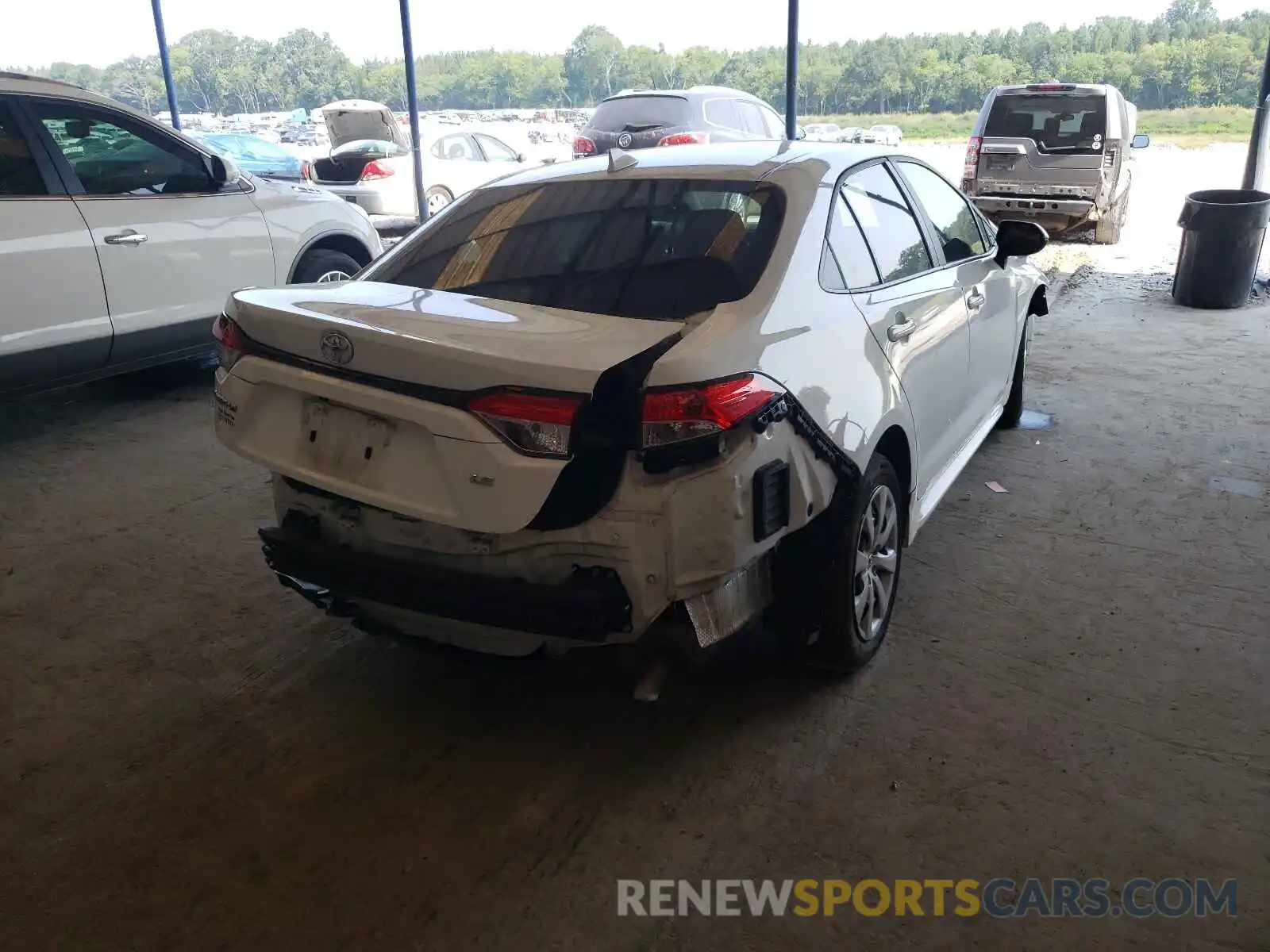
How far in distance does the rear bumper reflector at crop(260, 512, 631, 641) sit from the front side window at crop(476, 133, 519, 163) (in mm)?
11724

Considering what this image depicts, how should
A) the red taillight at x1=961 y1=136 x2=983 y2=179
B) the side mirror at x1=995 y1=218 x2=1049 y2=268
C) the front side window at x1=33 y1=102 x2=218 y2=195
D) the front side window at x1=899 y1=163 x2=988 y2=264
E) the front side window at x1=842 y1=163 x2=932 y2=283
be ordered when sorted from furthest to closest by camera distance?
the red taillight at x1=961 y1=136 x2=983 y2=179, the front side window at x1=33 y1=102 x2=218 y2=195, the side mirror at x1=995 y1=218 x2=1049 y2=268, the front side window at x1=899 y1=163 x2=988 y2=264, the front side window at x1=842 y1=163 x2=932 y2=283

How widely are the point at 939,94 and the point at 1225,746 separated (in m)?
18.9

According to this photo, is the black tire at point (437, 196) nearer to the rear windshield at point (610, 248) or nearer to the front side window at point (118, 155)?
the front side window at point (118, 155)

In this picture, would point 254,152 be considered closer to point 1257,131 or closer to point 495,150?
point 495,150

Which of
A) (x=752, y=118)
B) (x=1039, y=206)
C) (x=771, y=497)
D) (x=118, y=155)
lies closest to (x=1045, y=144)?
(x=1039, y=206)

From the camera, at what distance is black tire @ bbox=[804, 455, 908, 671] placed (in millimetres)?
2787

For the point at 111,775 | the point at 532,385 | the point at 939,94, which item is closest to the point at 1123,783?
the point at 532,385

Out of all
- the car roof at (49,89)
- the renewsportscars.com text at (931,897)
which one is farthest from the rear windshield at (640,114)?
the renewsportscars.com text at (931,897)

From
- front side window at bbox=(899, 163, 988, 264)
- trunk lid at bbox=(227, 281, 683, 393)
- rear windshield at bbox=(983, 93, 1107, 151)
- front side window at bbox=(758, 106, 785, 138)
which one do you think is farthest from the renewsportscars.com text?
front side window at bbox=(758, 106, 785, 138)

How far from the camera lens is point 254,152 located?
17.1 metres

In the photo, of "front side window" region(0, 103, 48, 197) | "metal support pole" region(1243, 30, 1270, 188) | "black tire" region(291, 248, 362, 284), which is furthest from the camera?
"metal support pole" region(1243, 30, 1270, 188)

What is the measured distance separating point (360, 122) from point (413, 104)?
2.40 metres

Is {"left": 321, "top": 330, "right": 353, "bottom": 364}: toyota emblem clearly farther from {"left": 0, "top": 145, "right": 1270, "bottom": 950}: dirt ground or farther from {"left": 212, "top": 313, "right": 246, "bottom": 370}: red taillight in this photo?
{"left": 0, "top": 145, "right": 1270, "bottom": 950}: dirt ground

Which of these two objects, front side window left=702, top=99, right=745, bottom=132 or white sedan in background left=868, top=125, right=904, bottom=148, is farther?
white sedan in background left=868, top=125, right=904, bottom=148
